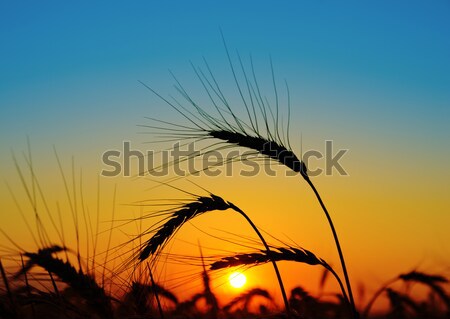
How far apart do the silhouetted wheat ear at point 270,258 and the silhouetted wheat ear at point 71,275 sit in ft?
3.07

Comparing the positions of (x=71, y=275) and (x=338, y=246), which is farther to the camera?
(x=338, y=246)

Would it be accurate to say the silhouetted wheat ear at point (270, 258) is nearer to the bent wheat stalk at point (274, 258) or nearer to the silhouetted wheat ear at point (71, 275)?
the bent wheat stalk at point (274, 258)

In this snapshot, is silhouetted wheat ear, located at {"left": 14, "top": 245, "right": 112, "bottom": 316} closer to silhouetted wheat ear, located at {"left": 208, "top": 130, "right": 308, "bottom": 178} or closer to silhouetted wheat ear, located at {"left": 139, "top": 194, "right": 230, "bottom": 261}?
silhouetted wheat ear, located at {"left": 139, "top": 194, "right": 230, "bottom": 261}

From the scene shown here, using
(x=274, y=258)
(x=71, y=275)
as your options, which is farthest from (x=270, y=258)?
(x=71, y=275)

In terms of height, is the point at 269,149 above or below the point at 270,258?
above

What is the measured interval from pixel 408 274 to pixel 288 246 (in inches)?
102

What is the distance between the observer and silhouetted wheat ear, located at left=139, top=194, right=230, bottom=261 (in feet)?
13.8

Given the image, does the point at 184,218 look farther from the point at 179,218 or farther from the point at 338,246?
the point at 338,246

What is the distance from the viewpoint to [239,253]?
4.39 meters

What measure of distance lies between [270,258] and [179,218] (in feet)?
2.42

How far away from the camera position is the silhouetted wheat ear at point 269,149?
4527 millimetres

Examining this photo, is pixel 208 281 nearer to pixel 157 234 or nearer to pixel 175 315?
pixel 175 315

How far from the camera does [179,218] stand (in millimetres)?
4273

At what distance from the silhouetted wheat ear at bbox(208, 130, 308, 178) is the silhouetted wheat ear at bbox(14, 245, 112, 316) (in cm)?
151
